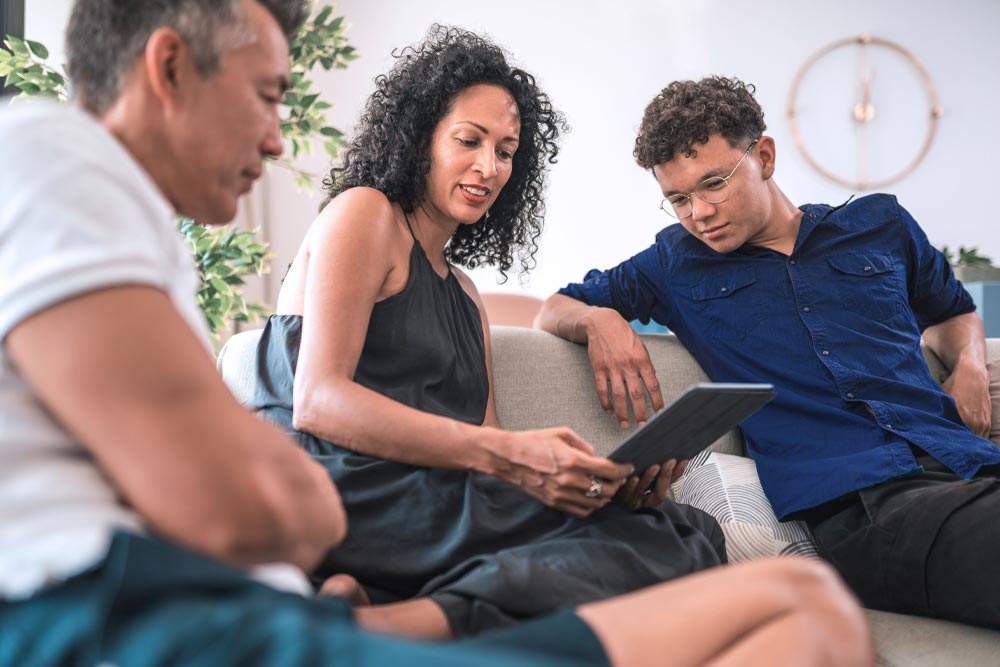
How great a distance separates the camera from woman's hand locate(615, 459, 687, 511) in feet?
4.83

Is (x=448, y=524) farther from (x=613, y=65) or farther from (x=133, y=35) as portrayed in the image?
(x=613, y=65)

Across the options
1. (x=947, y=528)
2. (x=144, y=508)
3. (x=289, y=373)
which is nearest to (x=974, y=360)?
(x=947, y=528)

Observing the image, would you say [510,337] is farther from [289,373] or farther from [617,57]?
[617,57]

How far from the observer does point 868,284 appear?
2.02 metres

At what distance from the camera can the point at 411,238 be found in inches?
66.7

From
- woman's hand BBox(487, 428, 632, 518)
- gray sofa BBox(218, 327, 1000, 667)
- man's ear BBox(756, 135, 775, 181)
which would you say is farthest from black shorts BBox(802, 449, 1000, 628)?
man's ear BBox(756, 135, 775, 181)

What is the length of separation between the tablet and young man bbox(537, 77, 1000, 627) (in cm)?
48

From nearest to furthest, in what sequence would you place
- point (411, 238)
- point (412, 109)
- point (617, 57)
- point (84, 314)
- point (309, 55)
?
1. point (84, 314)
2. point (411, 238)
3. point (412, 109)
4. point (309, 55)
5. point (617, 57)

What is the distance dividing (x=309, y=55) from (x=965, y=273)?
286cm

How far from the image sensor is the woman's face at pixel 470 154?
5.77ft

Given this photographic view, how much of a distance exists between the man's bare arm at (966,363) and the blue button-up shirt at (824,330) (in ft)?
0.12

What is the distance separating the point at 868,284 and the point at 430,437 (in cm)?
111

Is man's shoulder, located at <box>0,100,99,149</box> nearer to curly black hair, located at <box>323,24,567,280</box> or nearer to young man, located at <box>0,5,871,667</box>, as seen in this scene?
young man, located at <box>0,5,871,667</box>

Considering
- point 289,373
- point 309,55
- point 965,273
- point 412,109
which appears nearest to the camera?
point 289,373
